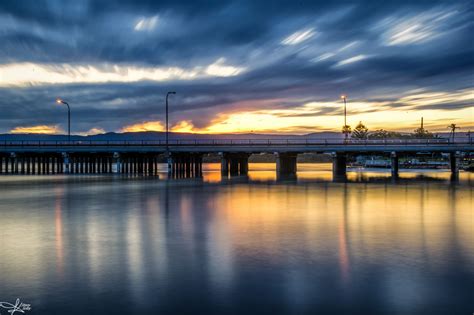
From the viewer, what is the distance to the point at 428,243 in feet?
54.8

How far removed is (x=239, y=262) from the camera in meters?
13.8

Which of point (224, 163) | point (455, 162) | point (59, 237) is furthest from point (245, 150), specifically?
Result: point (59, 237)

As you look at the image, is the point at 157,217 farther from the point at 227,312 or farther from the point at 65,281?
the point at 227,312

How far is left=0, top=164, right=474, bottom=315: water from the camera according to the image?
995cm

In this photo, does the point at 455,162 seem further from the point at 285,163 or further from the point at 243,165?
the point at 243,165

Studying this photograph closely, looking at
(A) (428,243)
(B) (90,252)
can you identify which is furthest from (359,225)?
(B) (90,252)

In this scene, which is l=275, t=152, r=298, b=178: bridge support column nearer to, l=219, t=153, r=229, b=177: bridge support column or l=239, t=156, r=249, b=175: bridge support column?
l=239, t=156, r=249, b=175: bridge support column

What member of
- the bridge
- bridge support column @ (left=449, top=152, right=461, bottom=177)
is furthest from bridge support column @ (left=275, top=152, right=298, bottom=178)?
bridge support column @ (left=449, top=152, right=461, bottom=177)

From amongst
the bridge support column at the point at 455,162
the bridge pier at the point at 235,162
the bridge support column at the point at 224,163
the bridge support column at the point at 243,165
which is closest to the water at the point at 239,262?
the bridge support column at the point at 455,162

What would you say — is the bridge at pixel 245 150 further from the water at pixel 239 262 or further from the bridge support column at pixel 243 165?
the water at pixel 239 262

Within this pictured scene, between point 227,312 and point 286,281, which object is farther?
point 286,281

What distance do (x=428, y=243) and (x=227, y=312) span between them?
10.0m

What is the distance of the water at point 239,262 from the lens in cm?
995

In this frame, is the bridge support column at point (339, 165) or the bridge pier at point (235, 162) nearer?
the bridge support column at point (339, 165)
